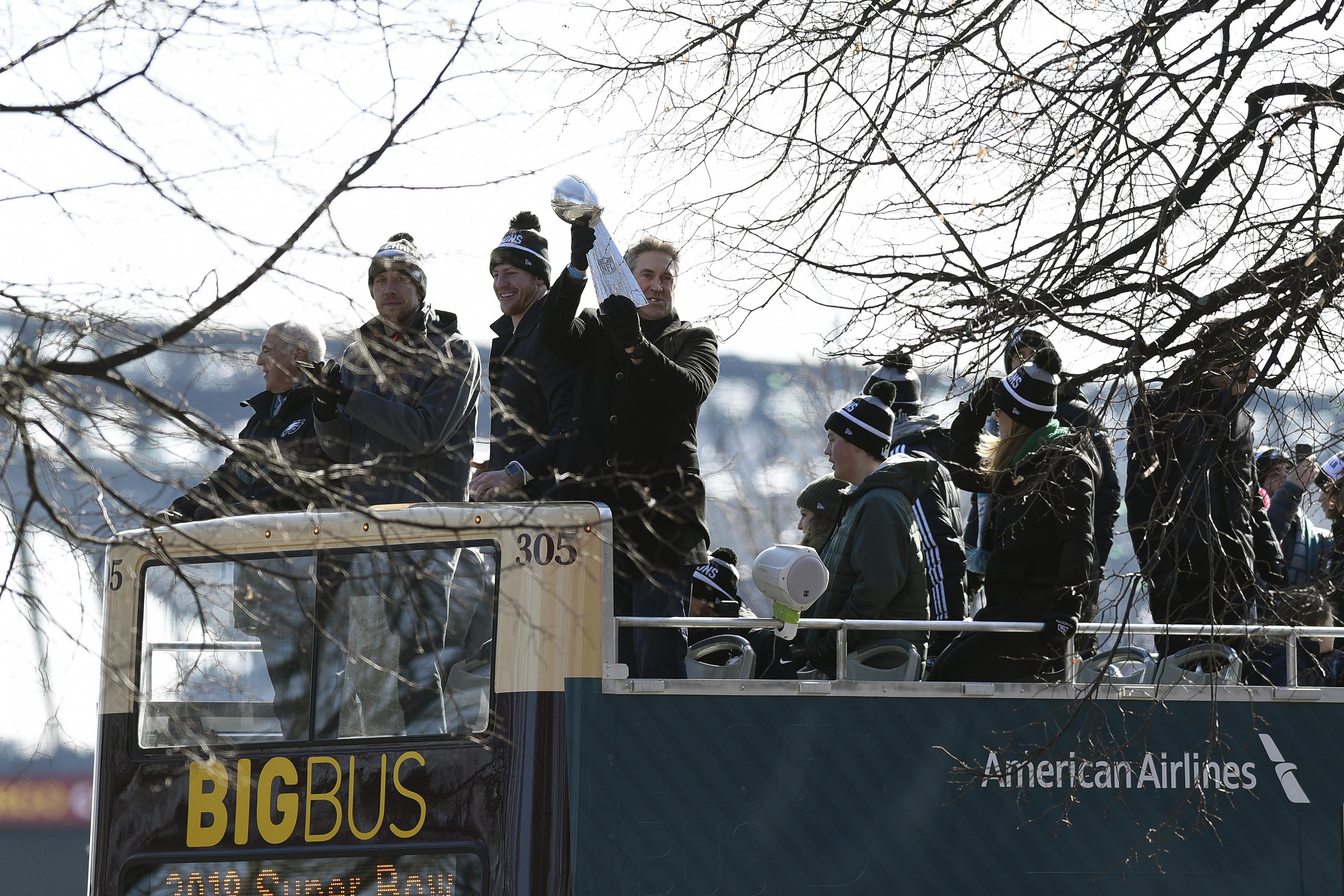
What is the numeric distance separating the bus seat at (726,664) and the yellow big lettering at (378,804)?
Result: 114cm

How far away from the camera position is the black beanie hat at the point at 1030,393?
6.19 metres

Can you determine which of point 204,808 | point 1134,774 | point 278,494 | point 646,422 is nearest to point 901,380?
point 646,422

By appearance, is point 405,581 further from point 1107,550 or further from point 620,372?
point 1107,550

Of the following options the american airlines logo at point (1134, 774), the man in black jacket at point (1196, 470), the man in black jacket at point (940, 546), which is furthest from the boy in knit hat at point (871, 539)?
the man in black jacket at point (1196, 470)

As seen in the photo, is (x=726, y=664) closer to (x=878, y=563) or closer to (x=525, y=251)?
(x=878, y=563)

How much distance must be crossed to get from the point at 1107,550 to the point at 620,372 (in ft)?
7.98

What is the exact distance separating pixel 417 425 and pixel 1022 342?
83.5 inches

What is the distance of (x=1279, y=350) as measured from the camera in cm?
568

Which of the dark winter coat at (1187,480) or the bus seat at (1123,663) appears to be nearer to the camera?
the dark winter coat at (1187,480)

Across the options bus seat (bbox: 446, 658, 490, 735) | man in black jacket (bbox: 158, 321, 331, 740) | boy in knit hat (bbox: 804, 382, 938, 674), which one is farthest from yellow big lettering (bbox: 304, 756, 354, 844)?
boy in knit hat (bbox: 804, 382, 938, 674)

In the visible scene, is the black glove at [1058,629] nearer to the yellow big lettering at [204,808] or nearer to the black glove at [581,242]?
the black glove at [581,242]

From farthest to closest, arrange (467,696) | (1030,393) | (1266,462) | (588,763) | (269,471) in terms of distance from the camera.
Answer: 1. (1266,462)
2. (1030,393)
3. (467,696)
4. (588,763)
5. (269,471)

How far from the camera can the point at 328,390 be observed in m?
5.74

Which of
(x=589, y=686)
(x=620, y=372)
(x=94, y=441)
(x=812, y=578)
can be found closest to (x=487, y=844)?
(x=589, y=686)
